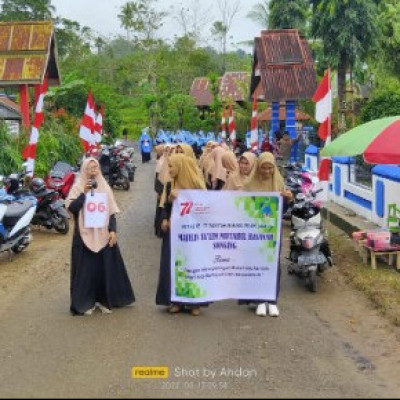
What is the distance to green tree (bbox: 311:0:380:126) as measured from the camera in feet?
82.4

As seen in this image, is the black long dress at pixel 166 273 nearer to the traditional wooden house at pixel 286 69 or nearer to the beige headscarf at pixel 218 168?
the beige headscarf at pixel 218 168

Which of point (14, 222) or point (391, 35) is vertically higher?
point (391, 35)

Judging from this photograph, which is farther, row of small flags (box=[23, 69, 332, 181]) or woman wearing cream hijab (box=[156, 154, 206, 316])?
row of small flags (box=[23, 69, 332, 181])

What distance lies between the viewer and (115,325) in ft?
22.1

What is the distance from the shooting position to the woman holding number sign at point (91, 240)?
7035 mm

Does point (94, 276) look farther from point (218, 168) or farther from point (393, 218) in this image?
point (218, 168)

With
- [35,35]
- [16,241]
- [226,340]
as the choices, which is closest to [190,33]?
[35,35]

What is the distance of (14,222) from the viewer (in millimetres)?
10039

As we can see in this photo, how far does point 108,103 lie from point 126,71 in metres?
14.7

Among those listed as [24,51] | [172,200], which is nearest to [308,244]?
[172,200]

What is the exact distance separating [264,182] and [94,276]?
194 centimetres

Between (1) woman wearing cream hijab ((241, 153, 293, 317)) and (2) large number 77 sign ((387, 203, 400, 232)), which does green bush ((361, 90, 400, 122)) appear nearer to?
(2) large number 77 sign ((387, 203, 400, 232))

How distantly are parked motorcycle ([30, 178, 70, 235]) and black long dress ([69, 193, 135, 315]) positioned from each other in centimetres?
506

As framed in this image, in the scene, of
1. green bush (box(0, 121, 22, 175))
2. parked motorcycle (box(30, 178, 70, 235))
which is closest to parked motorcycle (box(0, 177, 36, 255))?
parked motorcycle (box(30, 178, 70, 235))
